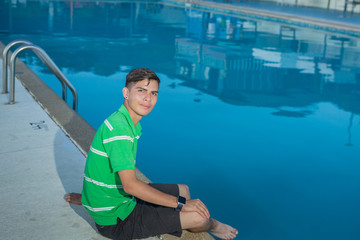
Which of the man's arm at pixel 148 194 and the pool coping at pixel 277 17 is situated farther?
the pool coping at pixel 277 17

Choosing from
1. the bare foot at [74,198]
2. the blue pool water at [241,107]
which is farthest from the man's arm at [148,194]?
the blue pool water at [241,107]

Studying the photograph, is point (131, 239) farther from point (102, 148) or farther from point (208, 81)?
point (208, 81)

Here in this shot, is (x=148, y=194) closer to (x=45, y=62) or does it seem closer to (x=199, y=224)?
(x=199, y=224)

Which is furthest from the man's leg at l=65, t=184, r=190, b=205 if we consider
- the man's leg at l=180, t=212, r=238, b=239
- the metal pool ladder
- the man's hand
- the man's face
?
the metal pool ladder

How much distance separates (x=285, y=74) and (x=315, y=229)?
19.1ft

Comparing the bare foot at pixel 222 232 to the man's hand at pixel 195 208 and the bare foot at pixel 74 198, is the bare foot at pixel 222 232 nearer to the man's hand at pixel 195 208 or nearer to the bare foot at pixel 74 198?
the man's hand at pixel 195 208

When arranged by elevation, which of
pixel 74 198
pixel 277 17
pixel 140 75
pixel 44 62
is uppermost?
pixel 277 17

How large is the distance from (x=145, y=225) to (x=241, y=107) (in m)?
5.09

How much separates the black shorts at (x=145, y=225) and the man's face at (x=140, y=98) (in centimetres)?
53

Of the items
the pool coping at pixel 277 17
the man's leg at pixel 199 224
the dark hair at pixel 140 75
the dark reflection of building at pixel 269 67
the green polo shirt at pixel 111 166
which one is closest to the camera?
the green polo shirt at pixel 111 166

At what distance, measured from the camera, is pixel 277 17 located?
51.9 feet

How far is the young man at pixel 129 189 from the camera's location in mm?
2174

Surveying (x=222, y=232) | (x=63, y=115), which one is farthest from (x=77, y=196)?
(x=63, y=115)

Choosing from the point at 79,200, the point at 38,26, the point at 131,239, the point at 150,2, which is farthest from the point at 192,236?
the point at 150,2
